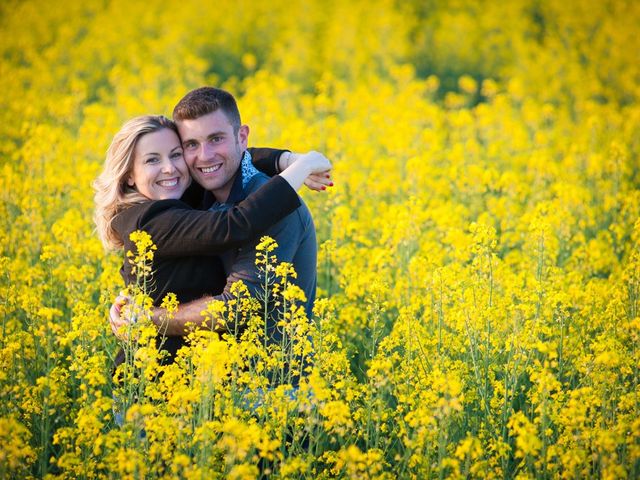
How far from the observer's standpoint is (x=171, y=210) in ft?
13.1

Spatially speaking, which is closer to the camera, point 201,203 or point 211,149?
point 211,149

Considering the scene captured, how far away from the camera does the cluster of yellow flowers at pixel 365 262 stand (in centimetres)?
349

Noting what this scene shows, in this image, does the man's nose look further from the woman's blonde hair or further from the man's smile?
the woman's blonde hair

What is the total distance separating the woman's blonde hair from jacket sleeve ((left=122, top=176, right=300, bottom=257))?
0.34 m

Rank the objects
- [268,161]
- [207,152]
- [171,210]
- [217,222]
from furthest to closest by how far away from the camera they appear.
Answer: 1. [268,161]
2. [207,152]
3. [171,210]
4. [217,222]

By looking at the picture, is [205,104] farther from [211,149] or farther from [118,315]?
[118,315]

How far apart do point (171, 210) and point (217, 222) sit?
322 mm

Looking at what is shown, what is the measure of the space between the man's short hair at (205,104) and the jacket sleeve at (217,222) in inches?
24.0

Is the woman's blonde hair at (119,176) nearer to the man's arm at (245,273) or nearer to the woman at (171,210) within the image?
the woman at (171,210)

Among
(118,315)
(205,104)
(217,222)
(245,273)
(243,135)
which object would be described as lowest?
(118,315)

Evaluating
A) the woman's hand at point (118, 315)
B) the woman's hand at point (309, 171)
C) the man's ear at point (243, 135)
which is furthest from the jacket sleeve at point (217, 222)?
the man's ear at point (243, 135)

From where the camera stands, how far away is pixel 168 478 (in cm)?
308

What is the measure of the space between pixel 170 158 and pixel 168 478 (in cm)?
190

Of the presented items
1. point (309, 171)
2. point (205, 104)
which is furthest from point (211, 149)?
point (309, 171)
